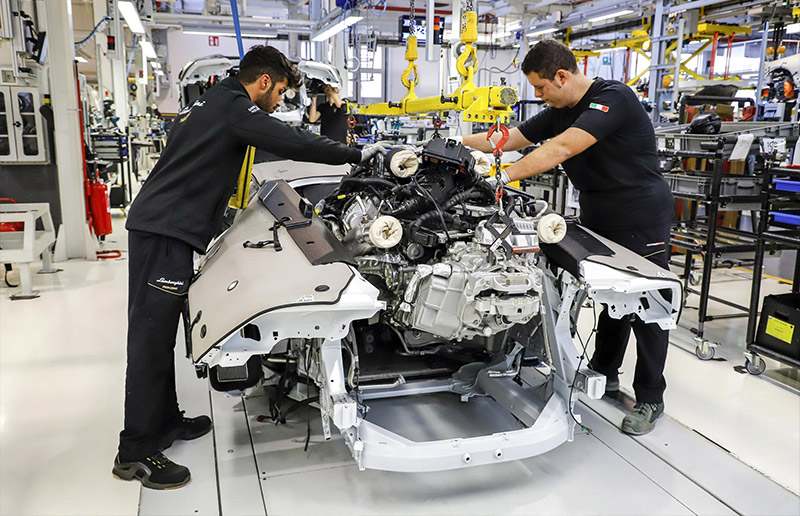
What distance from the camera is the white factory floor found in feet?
8.00

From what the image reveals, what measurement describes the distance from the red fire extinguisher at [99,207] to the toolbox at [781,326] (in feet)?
20.5

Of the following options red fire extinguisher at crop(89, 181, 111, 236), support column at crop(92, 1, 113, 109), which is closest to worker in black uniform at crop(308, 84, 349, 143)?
red fire extinguisher at crop(89, 181, 111, 236)

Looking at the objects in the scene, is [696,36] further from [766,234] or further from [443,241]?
[443,241]

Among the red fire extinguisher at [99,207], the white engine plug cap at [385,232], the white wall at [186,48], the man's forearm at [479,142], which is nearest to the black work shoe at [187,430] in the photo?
the white engine plug cap at [385,232]

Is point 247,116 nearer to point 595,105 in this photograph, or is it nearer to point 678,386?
point 595,105

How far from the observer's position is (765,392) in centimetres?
363

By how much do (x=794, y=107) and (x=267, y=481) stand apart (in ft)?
22.1

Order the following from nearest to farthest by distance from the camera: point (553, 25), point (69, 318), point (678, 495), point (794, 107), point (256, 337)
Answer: point (256, 337) < point (678, 495) < point (69, 318) < point (794, 107) < point (553, 25)

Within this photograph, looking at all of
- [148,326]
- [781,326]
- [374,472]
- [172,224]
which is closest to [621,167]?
[781,326]

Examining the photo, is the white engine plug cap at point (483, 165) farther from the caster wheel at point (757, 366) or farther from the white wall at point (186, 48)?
the white wall at point (186, 48)

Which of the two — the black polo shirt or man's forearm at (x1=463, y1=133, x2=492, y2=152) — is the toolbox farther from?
man's forearm at (x1=463, y1=133, x2=492, y2=152)

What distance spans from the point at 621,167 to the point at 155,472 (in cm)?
250

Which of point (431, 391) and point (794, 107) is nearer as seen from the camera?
point (431, 391)

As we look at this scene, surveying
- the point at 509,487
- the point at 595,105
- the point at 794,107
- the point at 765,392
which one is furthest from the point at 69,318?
the point at 794,107
